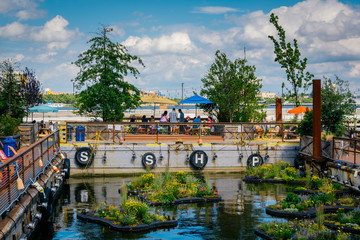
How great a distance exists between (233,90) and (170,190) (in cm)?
1595

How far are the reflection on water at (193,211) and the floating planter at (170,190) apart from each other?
0.45 m

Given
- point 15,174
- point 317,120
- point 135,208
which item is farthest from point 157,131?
point 15,174

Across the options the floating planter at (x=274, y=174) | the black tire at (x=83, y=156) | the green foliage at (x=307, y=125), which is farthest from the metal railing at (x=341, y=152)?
the black tire at (x=83, y=156)

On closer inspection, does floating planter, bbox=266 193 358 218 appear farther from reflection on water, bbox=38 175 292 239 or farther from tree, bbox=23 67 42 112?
tree, bbox=23 67 42 112

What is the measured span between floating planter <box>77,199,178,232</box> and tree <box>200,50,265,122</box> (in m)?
18.9

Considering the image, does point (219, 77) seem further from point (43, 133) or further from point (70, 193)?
point (70, 193)

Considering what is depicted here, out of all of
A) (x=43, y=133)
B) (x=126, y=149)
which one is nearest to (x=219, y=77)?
(x=126, y=149)

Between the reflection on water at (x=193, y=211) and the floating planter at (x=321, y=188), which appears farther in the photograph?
the floating planter at (x=321, y=188)

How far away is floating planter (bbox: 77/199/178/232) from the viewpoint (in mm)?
15319

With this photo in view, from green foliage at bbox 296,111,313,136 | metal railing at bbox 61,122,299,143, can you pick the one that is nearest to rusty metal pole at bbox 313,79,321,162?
green foliage at bbox 296,111,313,136

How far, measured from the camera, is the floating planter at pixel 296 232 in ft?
43.6

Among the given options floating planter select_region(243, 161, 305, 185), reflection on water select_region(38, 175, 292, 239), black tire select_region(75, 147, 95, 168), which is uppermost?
black tire select_region(75, 147, 95, 168)

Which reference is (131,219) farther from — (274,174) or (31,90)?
(31,90)

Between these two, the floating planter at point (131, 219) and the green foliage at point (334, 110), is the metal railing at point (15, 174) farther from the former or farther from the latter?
the green foliage at point (334, 110)
